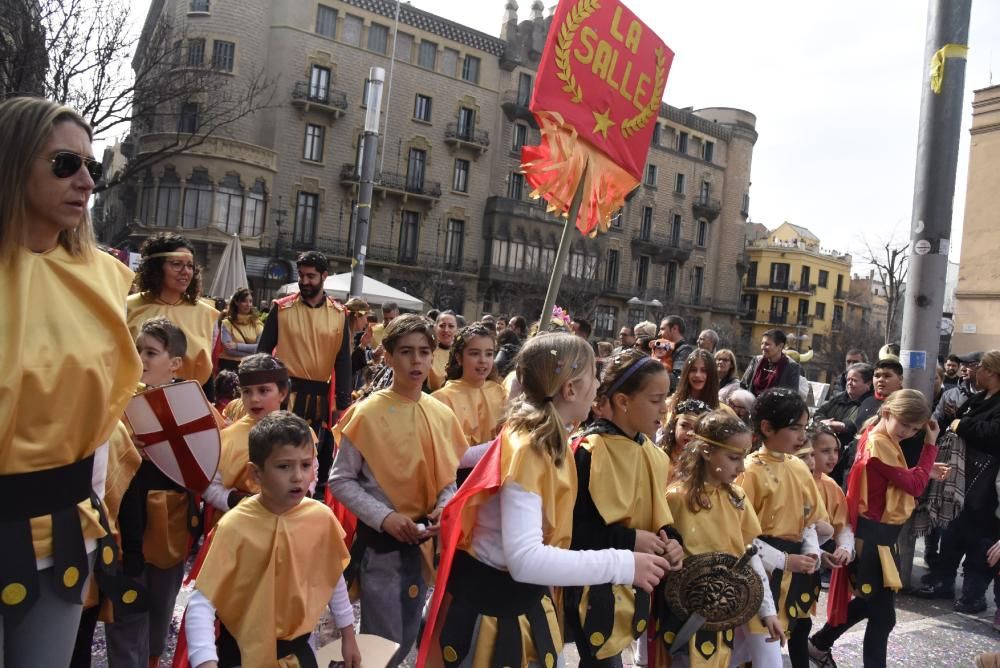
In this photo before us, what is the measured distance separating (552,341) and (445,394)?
7.76ft

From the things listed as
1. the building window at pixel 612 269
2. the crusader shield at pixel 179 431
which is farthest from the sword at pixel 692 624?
the building window at pixel 612 269

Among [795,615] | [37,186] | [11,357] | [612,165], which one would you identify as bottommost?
[795,615]

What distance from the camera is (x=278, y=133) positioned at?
3475cm

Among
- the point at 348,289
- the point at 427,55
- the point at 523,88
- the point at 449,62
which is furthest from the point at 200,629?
the point at 523,88

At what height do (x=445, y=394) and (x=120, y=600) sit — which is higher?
(x=445, y=394)

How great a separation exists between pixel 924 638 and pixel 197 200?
31.5 meters

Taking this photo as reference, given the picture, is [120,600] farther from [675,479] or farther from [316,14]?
[316,14]

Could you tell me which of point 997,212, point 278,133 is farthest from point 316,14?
point 997,212

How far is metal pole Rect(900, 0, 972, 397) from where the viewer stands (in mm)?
5977

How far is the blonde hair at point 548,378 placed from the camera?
2.42 m

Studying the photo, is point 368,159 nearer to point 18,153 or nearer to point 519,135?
point 18,153

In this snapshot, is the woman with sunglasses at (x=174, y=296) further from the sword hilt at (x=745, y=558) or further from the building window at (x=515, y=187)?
the building window at (x=515, y=187)

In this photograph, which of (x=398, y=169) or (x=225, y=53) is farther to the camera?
(x=398, y=169)

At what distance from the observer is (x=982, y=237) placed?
17125mm
